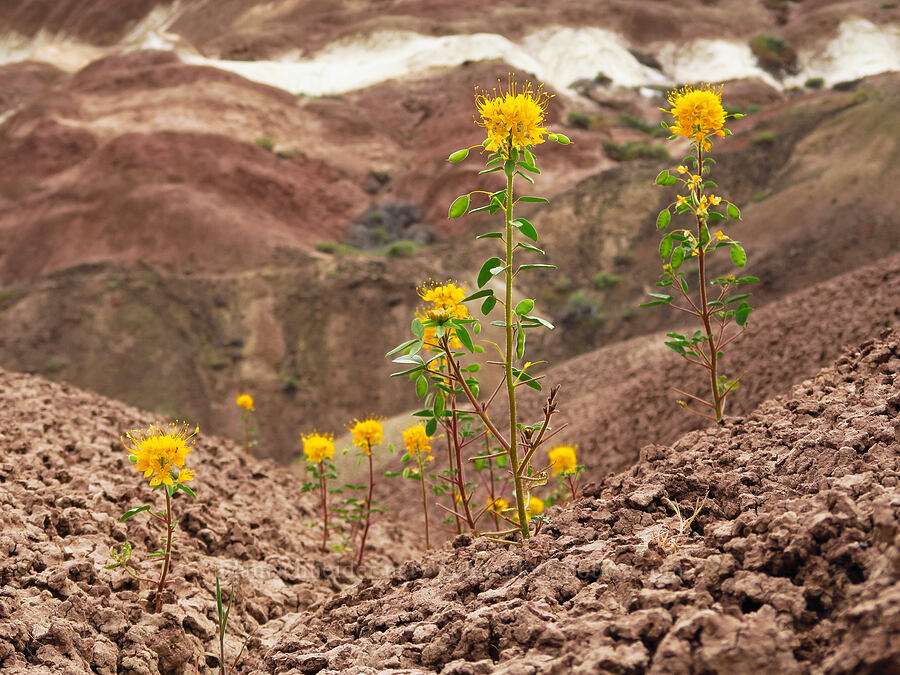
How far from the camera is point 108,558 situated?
10.7ft

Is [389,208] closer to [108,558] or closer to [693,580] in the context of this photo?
[108,558]

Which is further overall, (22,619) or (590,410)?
(590,410)

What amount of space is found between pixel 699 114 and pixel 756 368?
14.9 ft

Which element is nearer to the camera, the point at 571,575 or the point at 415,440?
the point at 571,575

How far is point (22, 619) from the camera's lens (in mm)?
2564

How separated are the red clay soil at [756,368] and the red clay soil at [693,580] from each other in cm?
339

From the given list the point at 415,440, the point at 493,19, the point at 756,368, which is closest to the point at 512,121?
the point at 415,440

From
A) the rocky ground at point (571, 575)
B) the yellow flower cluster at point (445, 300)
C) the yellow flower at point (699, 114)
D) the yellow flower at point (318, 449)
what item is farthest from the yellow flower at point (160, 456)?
the yellow flower at point (699, 114)

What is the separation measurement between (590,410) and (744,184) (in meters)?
17.5

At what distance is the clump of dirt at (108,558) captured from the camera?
266 cm

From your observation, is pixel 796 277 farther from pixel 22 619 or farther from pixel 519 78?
pixel 519 78

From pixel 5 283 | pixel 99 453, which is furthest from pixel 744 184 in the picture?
pixel 5 283

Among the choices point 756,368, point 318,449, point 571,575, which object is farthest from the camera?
point 756,368

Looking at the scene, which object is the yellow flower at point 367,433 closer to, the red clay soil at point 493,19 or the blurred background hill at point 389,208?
the blurred background hill at point 389,208
